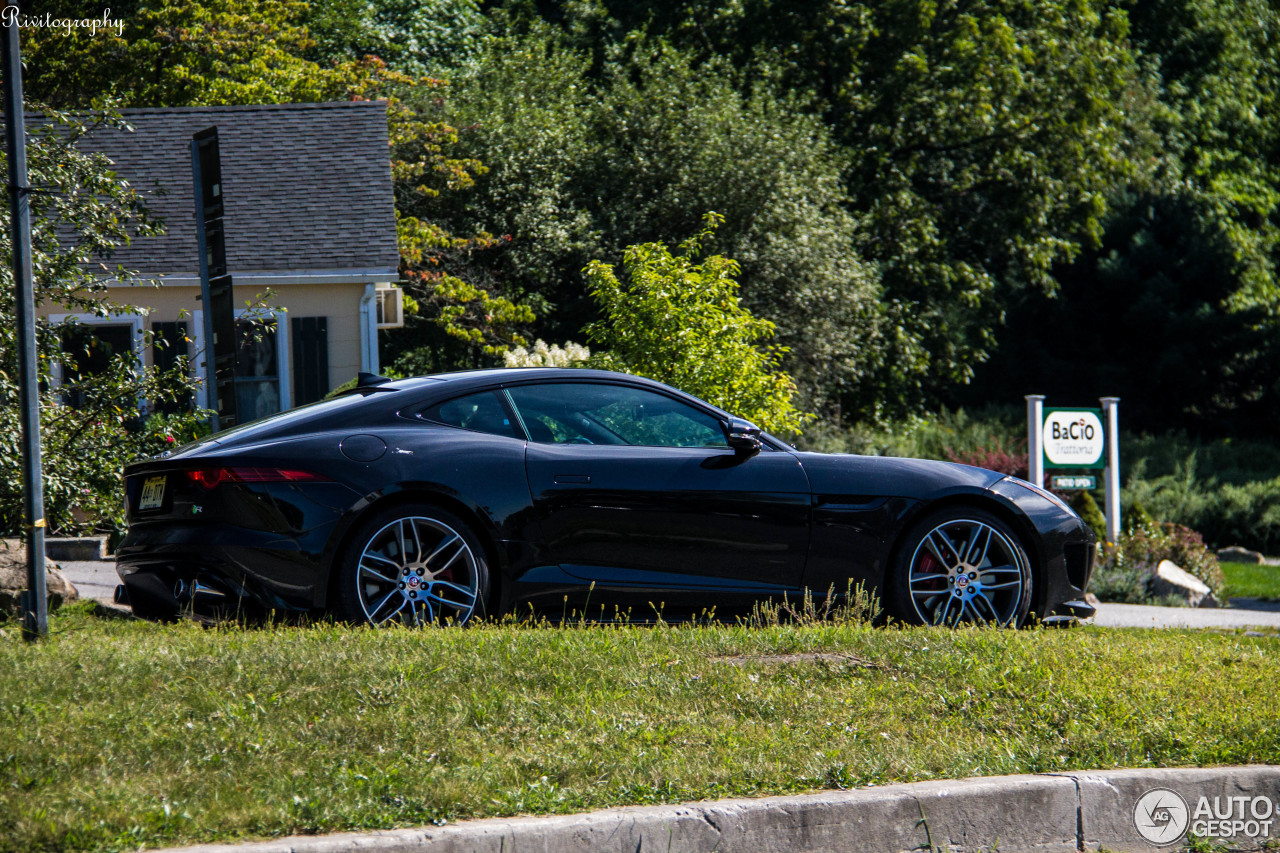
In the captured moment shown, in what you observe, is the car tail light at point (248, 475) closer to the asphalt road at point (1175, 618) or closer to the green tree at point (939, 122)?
the asphalt road at point (1175, 618)

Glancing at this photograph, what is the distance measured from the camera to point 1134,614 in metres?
9.91

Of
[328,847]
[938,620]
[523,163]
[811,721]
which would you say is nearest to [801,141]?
[523,163]

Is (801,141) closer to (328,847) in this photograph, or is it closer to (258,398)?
(258,398)

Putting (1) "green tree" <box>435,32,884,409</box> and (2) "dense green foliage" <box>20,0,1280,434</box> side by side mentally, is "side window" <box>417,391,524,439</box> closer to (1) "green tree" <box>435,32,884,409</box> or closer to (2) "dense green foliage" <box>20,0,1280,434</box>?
(2) "dense green foliage" <box>20,0,1280,434</box>

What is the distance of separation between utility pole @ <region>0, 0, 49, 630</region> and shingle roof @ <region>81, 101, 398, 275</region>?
31.6 ft

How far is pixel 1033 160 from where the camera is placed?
25312 mm

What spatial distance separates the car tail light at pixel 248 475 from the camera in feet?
18.1

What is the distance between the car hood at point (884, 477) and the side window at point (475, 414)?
1.51 meters

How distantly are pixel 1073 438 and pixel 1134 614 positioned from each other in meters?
3.78

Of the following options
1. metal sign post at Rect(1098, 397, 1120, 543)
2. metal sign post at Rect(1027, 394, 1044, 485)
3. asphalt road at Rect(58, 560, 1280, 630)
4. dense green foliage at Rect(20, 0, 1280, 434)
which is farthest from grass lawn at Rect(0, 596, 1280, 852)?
dense green foliage at Rect(20, 0, 1280, 434)

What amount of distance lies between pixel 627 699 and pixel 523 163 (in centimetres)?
1789

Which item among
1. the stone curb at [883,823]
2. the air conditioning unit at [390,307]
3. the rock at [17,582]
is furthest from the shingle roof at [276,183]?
the stone curb at [883,823]

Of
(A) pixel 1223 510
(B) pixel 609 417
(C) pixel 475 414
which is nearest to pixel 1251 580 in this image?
(A) pixel 1223 510

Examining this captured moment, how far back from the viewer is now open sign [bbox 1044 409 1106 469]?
13.2m
